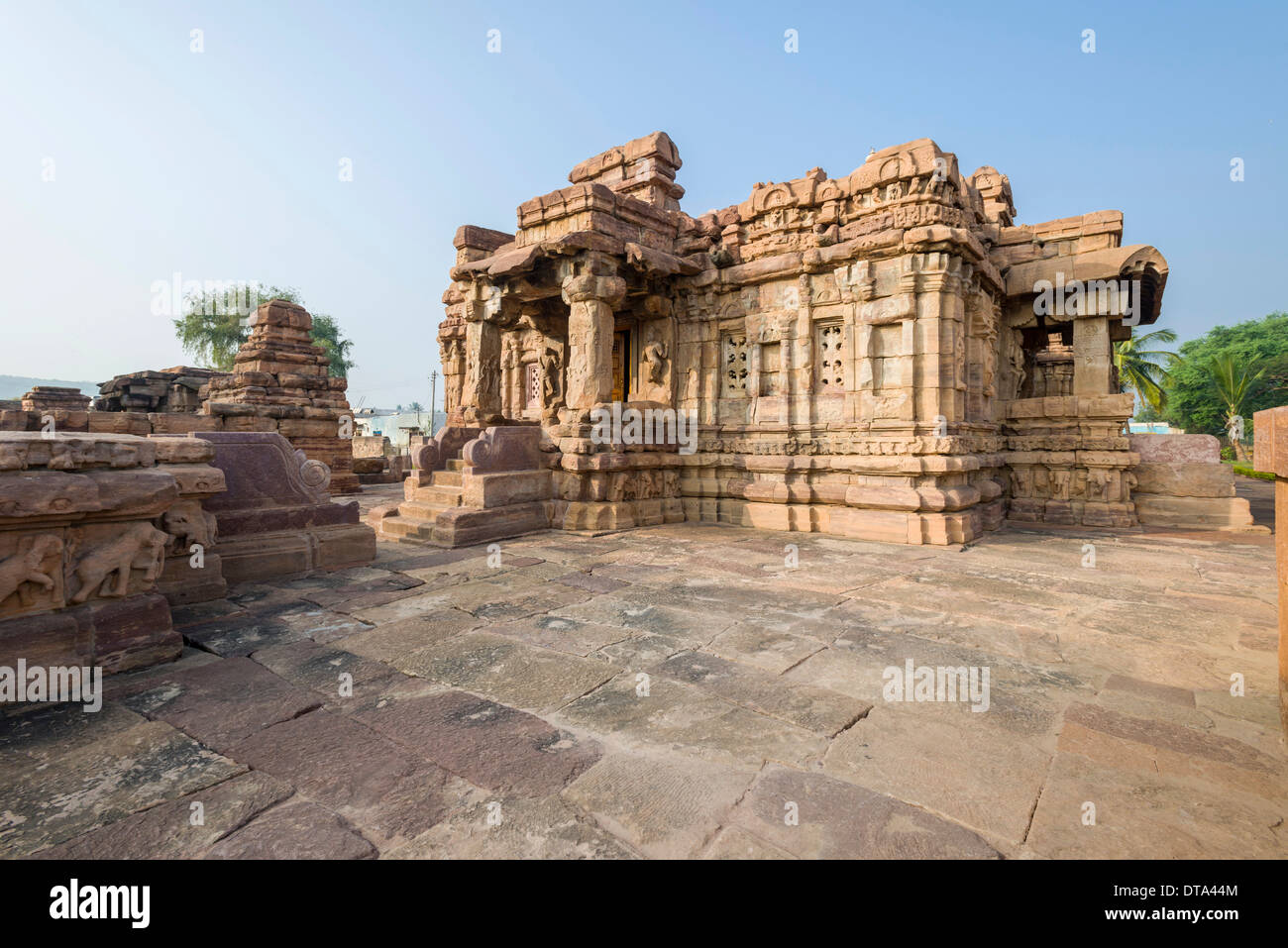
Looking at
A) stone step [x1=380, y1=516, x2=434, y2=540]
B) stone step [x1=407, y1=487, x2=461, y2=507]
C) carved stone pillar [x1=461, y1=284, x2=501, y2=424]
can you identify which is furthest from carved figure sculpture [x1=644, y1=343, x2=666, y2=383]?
stone step [x1=380, y1=516, x2=434, y2=540]

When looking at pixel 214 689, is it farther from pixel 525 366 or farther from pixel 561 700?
pixel 525 366

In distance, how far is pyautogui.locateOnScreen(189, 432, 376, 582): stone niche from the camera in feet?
16.5

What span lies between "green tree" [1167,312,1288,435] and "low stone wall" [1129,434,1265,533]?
3560 centimetres

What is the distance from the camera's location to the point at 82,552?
3.05 meters

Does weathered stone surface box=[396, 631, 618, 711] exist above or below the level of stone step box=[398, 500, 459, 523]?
below

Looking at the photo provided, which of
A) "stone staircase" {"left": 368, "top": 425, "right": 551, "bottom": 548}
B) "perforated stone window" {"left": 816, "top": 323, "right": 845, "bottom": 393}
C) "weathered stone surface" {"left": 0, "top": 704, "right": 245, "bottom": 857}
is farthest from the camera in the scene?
"perforated stone window" {"left": 816, "top": 323, "right": 845, "bottom": 393}

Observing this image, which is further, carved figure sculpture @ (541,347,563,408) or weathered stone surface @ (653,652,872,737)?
carved figure sculpture @ (541,347,563,408)

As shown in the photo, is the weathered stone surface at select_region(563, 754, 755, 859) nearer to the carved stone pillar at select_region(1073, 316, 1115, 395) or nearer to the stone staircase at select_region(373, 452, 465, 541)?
the stone staircase at select_region(373, 452, 465, 541)

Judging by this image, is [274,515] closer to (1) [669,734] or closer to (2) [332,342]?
(1) [669,734]

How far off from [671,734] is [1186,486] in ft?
31.6

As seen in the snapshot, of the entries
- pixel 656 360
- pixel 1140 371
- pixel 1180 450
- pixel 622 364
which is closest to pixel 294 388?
pixel 622 364

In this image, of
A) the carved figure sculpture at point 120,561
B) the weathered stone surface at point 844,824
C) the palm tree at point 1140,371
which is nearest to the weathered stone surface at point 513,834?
the weathered stone surface at point 844,824
